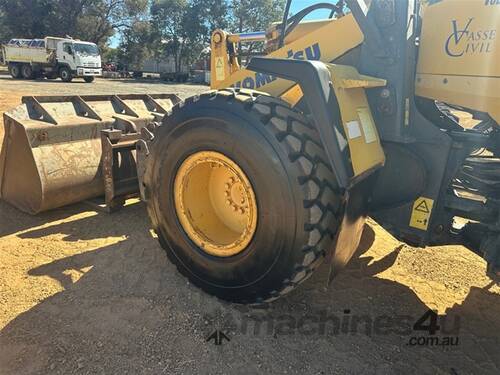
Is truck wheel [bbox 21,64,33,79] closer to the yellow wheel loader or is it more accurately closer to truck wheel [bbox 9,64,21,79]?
truck wheel [bbox 9,64,21,79]

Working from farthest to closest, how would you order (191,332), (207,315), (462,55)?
(207,315) < (191,332) < (462,55)

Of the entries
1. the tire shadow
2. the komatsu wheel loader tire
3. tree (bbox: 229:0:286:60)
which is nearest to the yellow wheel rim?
the komatsu wheel loader tire

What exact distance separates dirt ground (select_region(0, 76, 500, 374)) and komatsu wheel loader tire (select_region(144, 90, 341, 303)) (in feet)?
0.91

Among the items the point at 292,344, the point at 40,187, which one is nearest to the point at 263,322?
the point at 292,344

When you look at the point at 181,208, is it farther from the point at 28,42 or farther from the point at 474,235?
the point at 28,42

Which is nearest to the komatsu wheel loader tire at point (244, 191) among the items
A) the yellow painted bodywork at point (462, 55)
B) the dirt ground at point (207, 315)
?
the dirt ground at point (207, 315)

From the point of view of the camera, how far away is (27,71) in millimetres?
27109

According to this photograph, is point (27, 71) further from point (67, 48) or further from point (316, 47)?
point (316, 47)

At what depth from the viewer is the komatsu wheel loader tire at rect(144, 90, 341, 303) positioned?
2.19 m

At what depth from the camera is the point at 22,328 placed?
2463mm

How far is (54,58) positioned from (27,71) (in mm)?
2767

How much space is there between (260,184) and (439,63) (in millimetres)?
1309

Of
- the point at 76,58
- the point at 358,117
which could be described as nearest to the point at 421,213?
the point at 358,117

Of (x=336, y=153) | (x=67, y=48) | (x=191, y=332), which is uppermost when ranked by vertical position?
(x=67, y=48)
